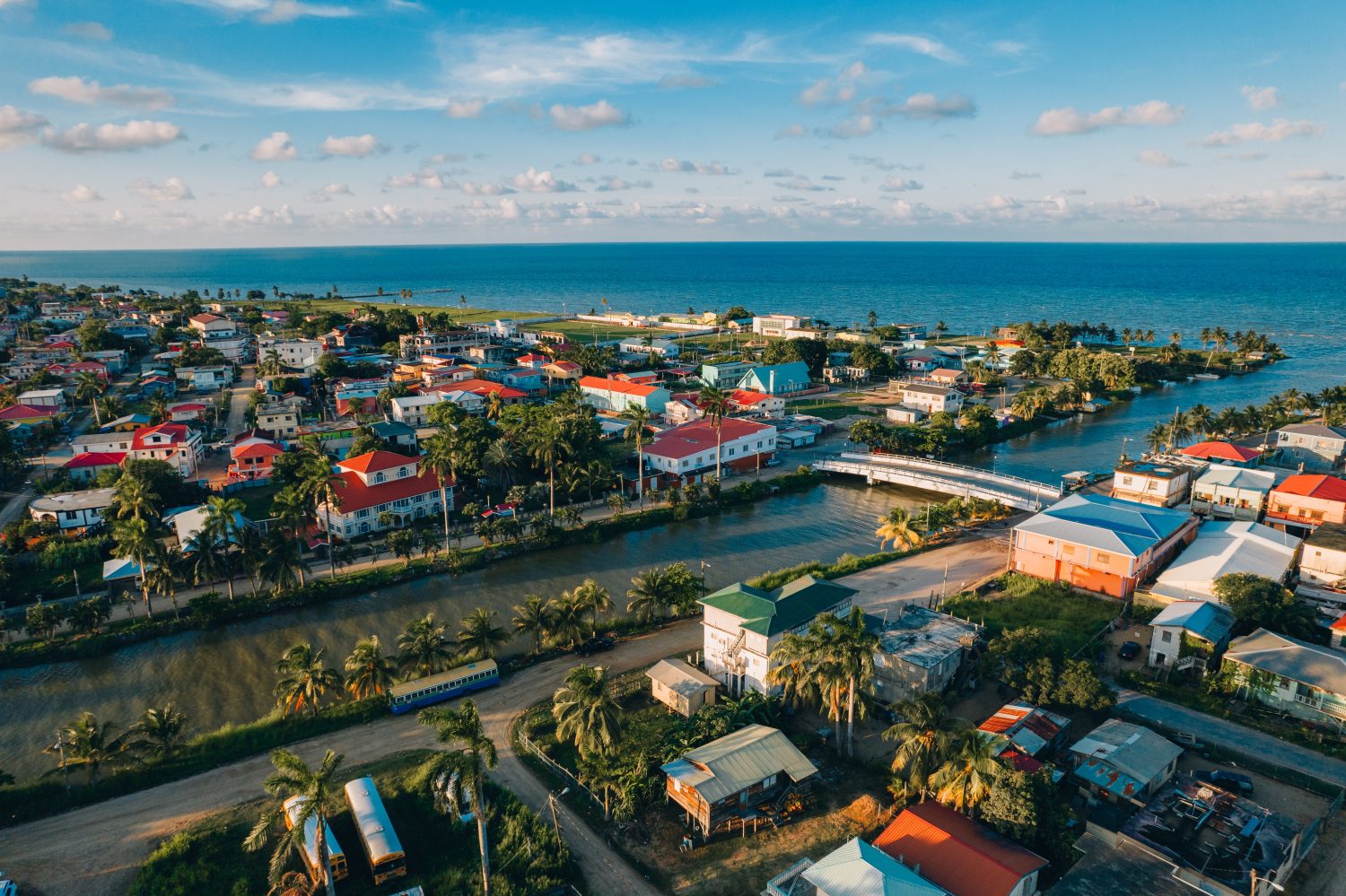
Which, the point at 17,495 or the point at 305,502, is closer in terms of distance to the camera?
the point at 305,502

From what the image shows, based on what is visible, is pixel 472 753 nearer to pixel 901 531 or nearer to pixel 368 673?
pixel 368 673

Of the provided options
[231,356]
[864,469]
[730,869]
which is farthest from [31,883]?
[231,356]

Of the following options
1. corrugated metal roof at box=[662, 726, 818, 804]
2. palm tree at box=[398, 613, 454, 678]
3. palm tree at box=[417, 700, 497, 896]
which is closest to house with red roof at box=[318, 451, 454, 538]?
palm tree at box=[398, 613, 454, 678]

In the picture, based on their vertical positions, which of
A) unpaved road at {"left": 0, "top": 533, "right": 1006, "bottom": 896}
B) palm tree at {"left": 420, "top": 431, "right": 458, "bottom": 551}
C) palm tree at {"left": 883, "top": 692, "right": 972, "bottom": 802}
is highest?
palm tree at {"left": 420, "top": 431, "right": 458, "bottom": 551}

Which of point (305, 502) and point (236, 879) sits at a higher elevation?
point (305, 502)

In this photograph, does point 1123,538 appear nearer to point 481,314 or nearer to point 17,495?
point 17,495

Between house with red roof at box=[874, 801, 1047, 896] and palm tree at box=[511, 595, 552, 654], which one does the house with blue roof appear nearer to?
house with red roof at box=[874, 801, 1047, 896]

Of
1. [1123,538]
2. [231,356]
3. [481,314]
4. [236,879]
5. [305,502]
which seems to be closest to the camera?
[236,879]
